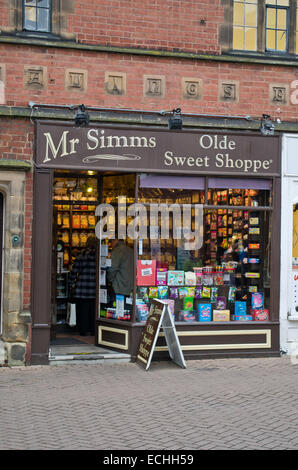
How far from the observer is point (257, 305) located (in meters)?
11.9

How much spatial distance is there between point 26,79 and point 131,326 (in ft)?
14.2

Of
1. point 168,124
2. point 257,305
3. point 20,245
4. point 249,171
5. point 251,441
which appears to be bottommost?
point 251,441

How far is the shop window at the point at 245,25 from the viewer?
38.9ft

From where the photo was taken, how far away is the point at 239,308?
38.9 feet

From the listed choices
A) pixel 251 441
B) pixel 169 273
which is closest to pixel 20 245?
pixel 169 273

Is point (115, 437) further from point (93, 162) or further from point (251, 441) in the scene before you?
point (93, 162)

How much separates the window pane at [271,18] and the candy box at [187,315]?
17.4 ft

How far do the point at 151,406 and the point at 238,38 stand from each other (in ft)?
22.5

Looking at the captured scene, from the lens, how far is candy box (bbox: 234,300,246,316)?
11828 mm

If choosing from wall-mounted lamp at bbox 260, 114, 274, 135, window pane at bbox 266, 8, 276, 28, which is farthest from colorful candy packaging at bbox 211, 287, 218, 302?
window pane at bbox 266, 8, 276, 28

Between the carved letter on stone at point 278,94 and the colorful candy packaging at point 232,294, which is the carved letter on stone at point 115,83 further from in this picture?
the colorful candy packaging at point 232,294

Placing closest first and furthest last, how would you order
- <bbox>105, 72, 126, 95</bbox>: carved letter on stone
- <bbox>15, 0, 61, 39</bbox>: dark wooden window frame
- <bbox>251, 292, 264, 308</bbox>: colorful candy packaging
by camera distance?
<bbox>15, 0, 61, 39</bbox>: dark wooden window frame, <bbox>105, 72, 126, 95</bbox>: carved letter on stone, <bbox>251, 292, 264, 308</bbox>: colorful candy packaging

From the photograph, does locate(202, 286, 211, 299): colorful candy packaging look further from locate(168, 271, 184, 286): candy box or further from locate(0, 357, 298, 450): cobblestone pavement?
locate(0, 357, 298, 450): cobblestone pavement

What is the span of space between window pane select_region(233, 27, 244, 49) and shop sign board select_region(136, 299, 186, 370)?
4706 mm
